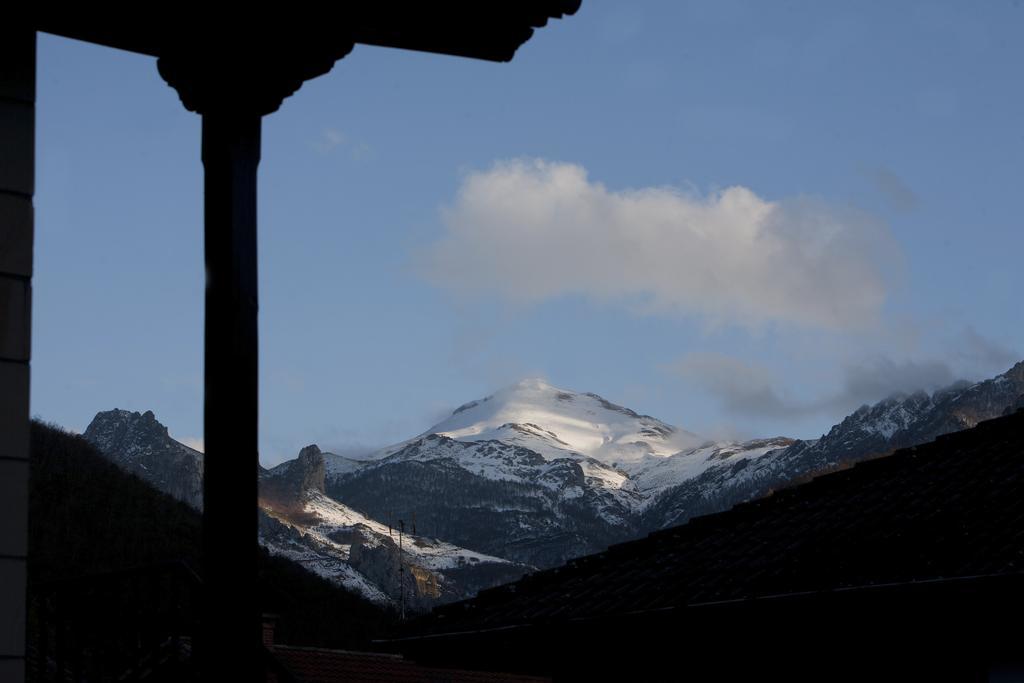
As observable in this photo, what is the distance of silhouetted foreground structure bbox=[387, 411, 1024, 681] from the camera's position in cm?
895

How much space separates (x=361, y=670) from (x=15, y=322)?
27.3 meters

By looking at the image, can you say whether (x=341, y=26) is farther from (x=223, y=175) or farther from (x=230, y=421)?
(x=230, y=421)

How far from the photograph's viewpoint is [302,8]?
4363 mm

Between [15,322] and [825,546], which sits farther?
[825,546]

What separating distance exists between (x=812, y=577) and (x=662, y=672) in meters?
1.79

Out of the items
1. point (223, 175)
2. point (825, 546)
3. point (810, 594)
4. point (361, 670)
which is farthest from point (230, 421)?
point (361, 670)

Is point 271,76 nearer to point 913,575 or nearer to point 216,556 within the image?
point 216,556

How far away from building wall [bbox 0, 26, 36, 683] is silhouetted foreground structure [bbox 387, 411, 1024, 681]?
19.4 ft

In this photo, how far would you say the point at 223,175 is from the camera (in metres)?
4.12

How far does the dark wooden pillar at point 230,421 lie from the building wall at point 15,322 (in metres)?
0.88

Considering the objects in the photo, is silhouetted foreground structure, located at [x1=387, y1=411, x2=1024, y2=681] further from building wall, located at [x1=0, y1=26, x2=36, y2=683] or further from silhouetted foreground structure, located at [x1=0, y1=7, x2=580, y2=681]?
building wall, located at [x1=0, y1=26, x2=36, y2=683]

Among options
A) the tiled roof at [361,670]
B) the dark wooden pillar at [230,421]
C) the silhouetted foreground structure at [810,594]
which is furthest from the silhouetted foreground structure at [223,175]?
the tiled roof at [361,670]

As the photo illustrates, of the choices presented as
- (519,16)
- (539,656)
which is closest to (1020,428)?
(539,656)

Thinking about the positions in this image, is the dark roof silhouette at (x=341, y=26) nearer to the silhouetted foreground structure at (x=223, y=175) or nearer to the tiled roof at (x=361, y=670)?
the silhouetted foreground structure at (x=223, y=175)
